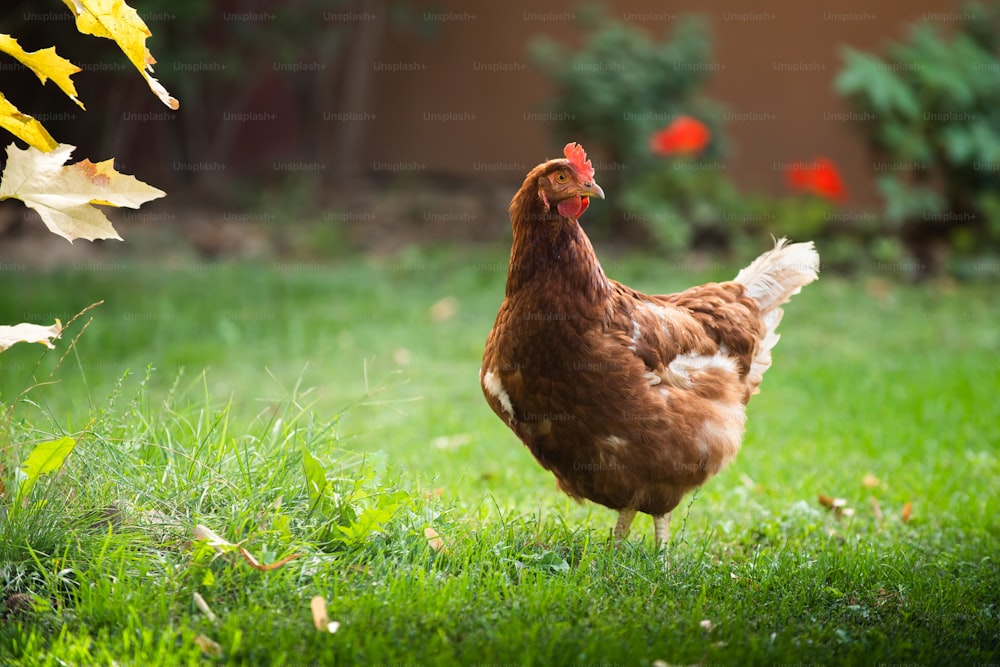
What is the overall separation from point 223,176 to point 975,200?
8207 mm

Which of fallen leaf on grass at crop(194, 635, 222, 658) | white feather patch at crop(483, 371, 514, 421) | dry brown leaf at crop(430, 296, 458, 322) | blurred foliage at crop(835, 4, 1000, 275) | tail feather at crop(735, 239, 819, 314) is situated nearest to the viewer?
fallen leaf on grass at crop(194, 635, 222, 658)

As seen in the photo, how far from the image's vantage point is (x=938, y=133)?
9188 millimetres

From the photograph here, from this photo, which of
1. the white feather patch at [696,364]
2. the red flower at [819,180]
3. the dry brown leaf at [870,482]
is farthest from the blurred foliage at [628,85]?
the white feather patch at [696,364]

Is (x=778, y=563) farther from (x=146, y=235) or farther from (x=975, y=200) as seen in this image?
(x=146, y=235)

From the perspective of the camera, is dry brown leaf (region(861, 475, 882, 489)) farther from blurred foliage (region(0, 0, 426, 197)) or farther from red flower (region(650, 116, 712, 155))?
blurred foliage (region(0, 0, 426, 197))

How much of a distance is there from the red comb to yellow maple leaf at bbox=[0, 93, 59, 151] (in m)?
1.75

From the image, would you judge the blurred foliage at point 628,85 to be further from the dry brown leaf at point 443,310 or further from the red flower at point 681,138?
the dry brown leaf at point 443,310

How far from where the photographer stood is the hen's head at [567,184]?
142 inches

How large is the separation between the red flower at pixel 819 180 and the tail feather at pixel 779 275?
15.8 ft

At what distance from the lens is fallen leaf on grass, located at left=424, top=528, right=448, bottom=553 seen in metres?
3.44

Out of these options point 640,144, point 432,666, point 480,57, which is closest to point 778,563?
point 432,666

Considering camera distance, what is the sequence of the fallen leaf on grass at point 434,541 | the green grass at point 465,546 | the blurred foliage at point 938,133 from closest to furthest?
the green grass at point 465,546 → the fallen leaf on grass at point 434,541 → the blurred foliage at point 938,133

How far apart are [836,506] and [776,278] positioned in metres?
1.11

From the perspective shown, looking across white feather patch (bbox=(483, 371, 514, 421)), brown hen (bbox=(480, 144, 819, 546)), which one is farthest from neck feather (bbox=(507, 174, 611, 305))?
white feather patch (bbox=(483, 371, 514, 421))
